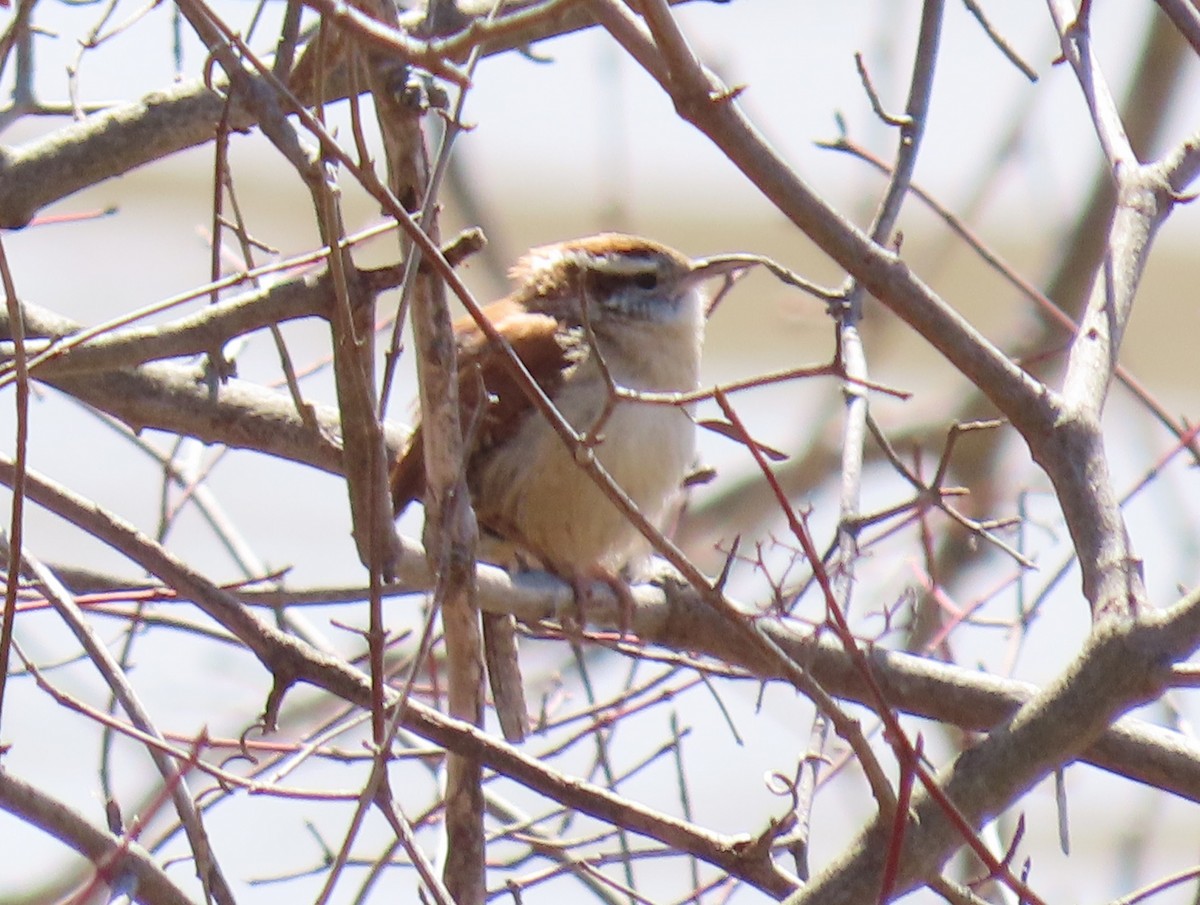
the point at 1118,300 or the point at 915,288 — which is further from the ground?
the point at 1118,300

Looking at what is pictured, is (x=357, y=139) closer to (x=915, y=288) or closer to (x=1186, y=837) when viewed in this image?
(x=915, y=288)

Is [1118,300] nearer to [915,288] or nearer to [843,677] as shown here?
[915,288]

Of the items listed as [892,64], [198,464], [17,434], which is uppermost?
[892,64]

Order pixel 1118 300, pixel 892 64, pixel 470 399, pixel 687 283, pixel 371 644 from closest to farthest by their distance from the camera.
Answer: pixel 371 644
pixel 1118 300
pixel 470 399
pixel 687 283
pixel 892 64

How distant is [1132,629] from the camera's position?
2.24 meters

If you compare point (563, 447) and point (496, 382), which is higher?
point (496, 382)

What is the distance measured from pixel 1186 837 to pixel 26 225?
8.91 metres

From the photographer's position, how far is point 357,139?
193 centimetres

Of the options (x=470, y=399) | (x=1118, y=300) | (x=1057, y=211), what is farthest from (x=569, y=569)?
(x=1057, y=211)

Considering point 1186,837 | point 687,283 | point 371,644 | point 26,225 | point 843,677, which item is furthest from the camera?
point 1186,837

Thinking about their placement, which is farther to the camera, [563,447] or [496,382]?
[496,382]

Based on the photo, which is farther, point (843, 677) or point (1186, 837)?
point (1186, 837)

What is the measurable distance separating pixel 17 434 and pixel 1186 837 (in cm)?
985

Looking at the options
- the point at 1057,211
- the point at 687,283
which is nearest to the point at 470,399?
the point at 687,283
